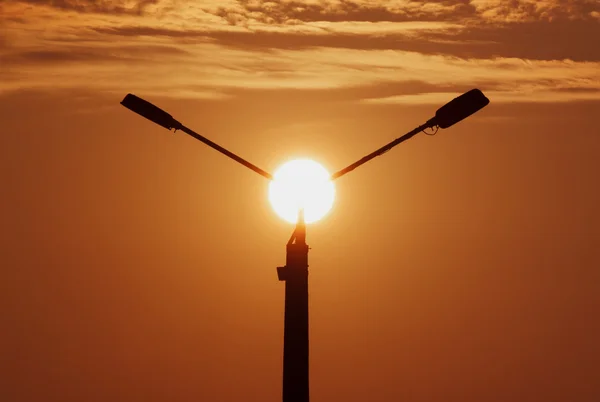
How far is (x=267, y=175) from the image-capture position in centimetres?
1300


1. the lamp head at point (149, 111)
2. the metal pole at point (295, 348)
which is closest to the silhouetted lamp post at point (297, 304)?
the metal pole at point (295, 348)

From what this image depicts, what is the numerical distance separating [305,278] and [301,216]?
0.93 meters

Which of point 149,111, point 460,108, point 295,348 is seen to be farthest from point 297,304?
point 149,111

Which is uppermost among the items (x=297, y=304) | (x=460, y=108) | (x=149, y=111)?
(x=149, y=111)

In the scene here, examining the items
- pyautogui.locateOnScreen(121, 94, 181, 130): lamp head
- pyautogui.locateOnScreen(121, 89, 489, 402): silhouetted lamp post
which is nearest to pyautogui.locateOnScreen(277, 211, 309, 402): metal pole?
pyautogui.locateOnScreen(121, 89, 489, 402): silhouetted lamp post

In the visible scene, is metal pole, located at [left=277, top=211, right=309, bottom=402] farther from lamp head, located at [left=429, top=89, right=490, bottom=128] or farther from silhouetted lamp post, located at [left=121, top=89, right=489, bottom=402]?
lamp head, located at [left=429, top=89, right=490, bottom=128]

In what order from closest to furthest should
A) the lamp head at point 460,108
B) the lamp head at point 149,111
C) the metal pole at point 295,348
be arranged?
the metal pole at point 295,348 → the lamp head at point 460,108 → the lamp head at point 149,111

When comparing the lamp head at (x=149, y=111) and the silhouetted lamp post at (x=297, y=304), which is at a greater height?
the lamp head at (x=149, y=111)

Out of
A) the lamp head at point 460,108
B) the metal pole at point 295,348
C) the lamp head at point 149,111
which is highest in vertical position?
the lamp head at point 149,111

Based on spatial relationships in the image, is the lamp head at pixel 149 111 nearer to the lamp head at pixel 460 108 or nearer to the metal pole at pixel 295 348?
the lamp head at pixel 460 108

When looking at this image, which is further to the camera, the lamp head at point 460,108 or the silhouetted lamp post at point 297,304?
the lamp head at point 460,108

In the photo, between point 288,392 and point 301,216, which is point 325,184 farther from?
point 288,392

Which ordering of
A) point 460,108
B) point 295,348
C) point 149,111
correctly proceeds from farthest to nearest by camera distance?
point 149,111
point 460,108
point 295,348

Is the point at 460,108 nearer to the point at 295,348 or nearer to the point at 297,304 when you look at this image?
the point at 297,304
